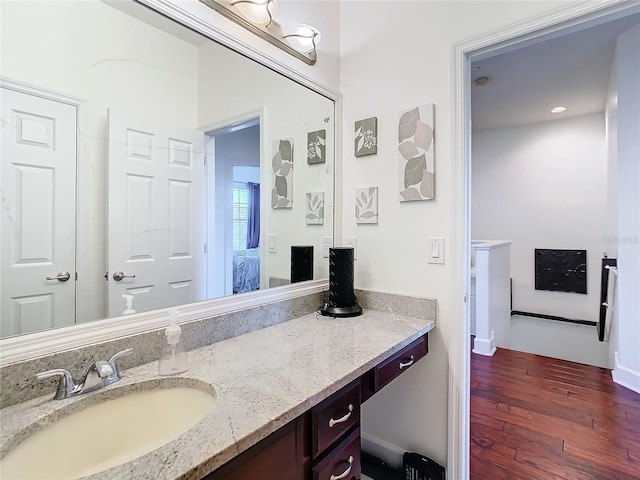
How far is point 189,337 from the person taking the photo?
3.95 ft

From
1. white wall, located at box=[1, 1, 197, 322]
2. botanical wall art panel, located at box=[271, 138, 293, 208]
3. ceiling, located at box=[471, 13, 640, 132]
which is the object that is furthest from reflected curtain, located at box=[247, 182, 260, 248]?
ceiling, located at box=[471, 13, 640, 132]

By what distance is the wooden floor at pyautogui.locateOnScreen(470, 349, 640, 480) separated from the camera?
5.81 ft

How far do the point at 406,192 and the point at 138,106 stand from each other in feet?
3.93

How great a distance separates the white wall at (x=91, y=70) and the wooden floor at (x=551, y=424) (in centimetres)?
206

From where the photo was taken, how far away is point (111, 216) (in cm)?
110

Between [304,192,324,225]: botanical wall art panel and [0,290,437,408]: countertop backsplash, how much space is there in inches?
16.3

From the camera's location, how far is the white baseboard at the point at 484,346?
3346 millimetres

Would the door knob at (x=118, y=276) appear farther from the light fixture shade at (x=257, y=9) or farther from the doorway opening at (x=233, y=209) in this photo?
the light fixture shade at (x=257, y=9)

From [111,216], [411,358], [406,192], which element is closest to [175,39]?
[111,216]

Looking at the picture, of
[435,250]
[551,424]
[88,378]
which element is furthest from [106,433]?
[551,424]

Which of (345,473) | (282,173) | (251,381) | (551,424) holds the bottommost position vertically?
(551,424)

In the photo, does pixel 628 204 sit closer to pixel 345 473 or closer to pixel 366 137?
pixel 366 137

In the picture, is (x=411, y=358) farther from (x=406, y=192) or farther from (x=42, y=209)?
(x=42, y=209)

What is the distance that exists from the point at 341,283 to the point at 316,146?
30.9 inches
